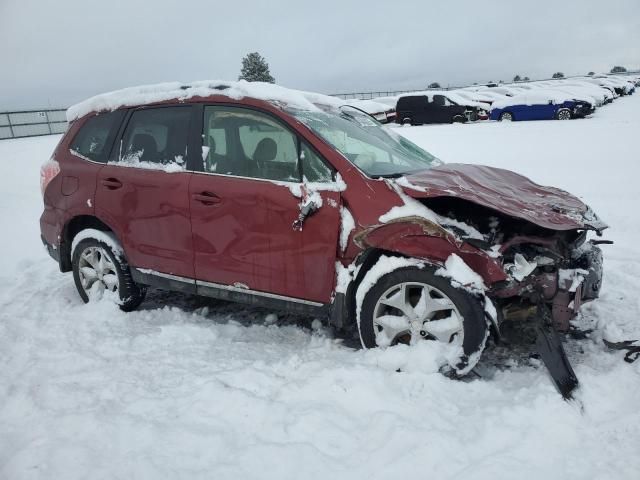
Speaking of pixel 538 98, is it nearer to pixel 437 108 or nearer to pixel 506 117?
pixel 506 117

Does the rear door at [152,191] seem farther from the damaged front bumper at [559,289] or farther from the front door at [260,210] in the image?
the damaged front bumper at [559,289]

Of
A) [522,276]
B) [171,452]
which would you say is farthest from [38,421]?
[522,276]

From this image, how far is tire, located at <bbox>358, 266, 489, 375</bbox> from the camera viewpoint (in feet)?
8.77

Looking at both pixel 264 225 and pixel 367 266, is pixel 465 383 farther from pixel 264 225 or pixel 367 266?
pixel 264 225

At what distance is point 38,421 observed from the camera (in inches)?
100

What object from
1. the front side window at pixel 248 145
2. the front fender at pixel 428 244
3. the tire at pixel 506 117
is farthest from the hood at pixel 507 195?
the tire at pixel 506 117

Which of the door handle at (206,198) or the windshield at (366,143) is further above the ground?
the windshield at (366,143)

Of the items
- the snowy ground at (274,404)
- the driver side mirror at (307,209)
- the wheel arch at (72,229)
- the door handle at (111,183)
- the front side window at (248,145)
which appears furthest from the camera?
the wheel arch at (72,229)

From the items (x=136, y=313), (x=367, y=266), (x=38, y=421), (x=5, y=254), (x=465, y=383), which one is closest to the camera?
(x=38, y=421)

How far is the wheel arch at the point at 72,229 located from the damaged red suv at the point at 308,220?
0.02 m

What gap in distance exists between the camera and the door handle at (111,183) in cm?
374

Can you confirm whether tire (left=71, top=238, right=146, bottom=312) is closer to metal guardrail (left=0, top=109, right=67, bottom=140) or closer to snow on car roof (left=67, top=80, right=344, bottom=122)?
snow on car roof (left=67, top=80, right=344, bottom=122)

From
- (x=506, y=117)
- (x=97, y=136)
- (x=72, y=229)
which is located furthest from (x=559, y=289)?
(x=506, y=117)

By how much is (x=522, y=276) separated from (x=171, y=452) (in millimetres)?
2140
